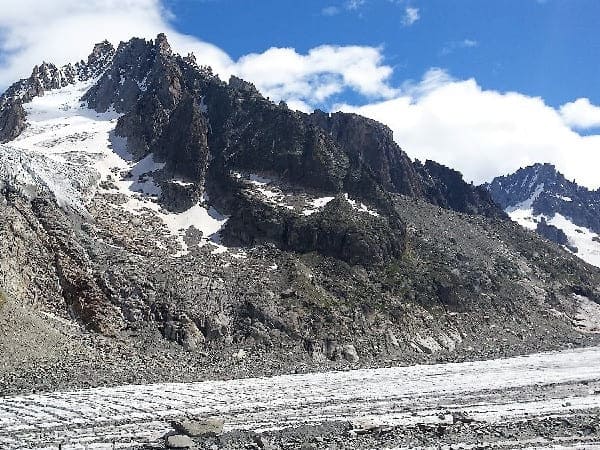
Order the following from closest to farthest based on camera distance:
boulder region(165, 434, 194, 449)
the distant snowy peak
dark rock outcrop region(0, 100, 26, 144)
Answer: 1. boulder region(165, 434, 194, 449)
2. dark rock outcrop region(0, 100, 26, 144)
3. the distant snowy peak

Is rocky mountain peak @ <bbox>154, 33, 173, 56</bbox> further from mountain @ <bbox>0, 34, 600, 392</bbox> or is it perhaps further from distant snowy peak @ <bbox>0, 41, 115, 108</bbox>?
distant snowy peak @ <bbox>0, 41, 115, 108</bbox>

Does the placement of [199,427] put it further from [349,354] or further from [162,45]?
[162,45]

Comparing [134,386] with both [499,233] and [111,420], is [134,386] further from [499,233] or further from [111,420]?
[499,233]

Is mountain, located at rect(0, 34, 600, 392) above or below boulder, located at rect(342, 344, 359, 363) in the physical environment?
above

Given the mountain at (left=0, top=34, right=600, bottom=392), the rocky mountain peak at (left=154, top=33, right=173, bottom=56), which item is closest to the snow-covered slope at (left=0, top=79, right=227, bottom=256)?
the mountain at (left=0, top=34, right=600, bottom=392)

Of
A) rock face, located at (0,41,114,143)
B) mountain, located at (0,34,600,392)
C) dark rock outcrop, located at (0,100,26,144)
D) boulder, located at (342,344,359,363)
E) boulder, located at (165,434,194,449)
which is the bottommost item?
boulder, located at (165,434,194,449)

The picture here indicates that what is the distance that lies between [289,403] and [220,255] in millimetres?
42509

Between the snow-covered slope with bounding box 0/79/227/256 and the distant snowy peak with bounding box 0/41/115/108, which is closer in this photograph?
the snow-covered slope with bounding box 0/79/227/256

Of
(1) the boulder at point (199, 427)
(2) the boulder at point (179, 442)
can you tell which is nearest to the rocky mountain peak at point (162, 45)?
(1) the boulder at point (199, 427)

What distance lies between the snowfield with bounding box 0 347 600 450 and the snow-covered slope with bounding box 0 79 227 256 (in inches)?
Result: 1366

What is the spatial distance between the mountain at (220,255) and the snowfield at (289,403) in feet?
18.9

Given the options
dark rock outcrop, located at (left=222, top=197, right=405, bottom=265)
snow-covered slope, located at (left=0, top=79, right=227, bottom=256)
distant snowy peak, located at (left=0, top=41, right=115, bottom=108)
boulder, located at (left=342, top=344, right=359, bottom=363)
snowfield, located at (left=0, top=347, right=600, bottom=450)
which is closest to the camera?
snowfield, located at (left=0, top=347, right=600, bottom=450)

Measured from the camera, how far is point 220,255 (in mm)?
80562

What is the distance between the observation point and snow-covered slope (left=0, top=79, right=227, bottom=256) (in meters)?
72.6
